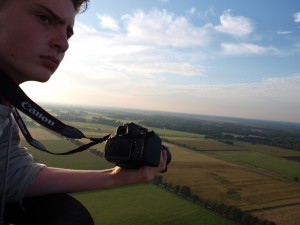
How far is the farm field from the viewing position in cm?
3175

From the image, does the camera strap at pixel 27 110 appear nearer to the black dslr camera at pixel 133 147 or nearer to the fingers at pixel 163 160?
the black dslr camera at pixel 133 147

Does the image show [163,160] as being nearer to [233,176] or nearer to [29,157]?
[29,157]

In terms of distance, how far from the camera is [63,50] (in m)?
1.21

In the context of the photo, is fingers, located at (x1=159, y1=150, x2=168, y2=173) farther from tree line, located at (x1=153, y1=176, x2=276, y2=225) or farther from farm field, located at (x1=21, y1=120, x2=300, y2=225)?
tree line, located at (x1=153, y1=176, x2=276, y2=225)

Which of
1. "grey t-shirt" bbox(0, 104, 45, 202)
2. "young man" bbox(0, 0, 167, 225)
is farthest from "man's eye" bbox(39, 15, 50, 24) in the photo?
"grey t-shirt" bbox(0, 104, 45, 202)

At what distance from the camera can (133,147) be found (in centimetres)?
118

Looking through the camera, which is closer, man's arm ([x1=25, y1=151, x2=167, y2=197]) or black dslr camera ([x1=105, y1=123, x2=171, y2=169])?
black dslr camera ([x1=105, y1=123, x2=171, y2=169])

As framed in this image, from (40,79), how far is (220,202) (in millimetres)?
33090

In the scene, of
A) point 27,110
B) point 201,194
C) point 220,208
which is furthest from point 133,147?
point 201,194

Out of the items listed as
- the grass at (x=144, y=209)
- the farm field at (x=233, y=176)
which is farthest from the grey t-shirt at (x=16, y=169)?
the farm field at (x=233, y=176)

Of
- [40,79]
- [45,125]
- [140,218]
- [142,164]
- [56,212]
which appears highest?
[40,79]

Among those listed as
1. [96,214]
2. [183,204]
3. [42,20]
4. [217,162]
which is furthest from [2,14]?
[217,162]

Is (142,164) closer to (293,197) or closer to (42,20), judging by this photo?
(42,20)

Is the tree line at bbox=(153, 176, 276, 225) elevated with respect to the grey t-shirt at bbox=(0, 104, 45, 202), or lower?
lower
